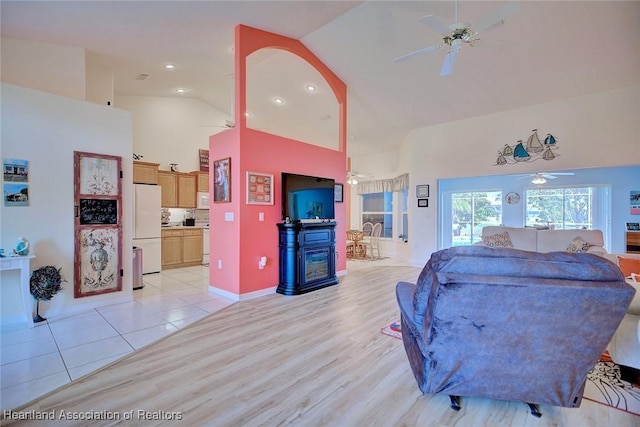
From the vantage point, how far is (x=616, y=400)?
6.29 ft

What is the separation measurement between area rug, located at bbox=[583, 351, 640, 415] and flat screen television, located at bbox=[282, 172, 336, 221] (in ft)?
12.0

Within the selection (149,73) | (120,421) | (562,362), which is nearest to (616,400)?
(562,362)

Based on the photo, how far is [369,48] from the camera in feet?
15.2

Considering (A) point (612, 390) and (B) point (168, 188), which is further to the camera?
(B) point (168, 188)

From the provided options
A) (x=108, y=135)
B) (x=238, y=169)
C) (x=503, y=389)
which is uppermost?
(x=108, y=135)

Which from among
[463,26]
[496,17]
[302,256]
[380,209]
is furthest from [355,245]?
[496,17]

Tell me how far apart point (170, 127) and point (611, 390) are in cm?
829

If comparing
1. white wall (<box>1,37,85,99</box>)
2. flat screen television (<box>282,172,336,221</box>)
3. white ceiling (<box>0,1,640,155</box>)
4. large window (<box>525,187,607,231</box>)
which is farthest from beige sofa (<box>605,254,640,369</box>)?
white wall (<box>1,37,85,99</box>)

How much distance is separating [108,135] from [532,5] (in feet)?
18.4

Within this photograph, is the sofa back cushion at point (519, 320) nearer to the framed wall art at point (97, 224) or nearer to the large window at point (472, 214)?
the framed wall art at point (97, 224)

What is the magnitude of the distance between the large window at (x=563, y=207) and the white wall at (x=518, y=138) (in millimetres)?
660

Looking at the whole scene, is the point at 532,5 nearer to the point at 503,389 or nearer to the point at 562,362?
the point at 562,362

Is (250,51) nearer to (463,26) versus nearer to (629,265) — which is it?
(463,26)

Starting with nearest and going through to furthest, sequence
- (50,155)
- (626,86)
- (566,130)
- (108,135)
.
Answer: (50,155)
(108,135)
(626,86)
(566,130)
